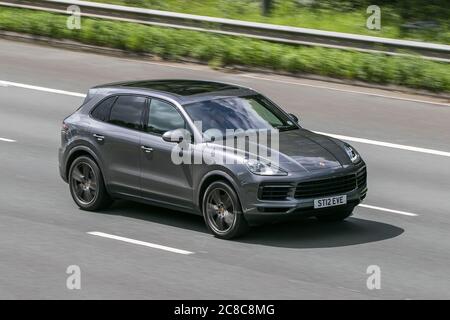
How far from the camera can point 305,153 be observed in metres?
13.4

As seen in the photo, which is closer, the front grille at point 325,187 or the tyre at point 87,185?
the front grille at point 325,187

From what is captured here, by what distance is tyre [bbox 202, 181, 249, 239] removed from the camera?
1320 cm

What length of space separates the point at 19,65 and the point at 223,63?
4125 mm

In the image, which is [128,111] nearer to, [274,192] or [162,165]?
[162,165]

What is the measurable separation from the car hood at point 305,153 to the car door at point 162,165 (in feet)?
1.90

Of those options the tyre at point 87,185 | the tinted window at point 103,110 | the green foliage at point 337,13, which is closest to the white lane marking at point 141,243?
the tyre at point 87,185

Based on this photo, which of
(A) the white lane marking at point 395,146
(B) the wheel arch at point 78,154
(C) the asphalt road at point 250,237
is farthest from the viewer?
(A) the white lane marking at point 395,146

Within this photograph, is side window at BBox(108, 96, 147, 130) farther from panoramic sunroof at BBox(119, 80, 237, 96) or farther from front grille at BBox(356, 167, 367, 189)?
front grille at BBox(356, 167, 367, 189)

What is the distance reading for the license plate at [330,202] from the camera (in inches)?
516

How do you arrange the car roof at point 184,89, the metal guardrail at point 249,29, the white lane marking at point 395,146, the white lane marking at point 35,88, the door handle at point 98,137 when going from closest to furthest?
the car roof at point 184,89
the door handle at point 98,137
the white lane marking at point 395,146
the white lane marking at point 35,88
the metal guardrail at point 249,29

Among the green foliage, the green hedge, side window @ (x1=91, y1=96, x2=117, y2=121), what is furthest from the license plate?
the green foliage

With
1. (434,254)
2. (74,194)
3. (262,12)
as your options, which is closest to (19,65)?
(262,12)

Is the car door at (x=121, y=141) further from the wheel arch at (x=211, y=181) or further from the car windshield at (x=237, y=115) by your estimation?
the wheel arch at (x=211, y=181)
